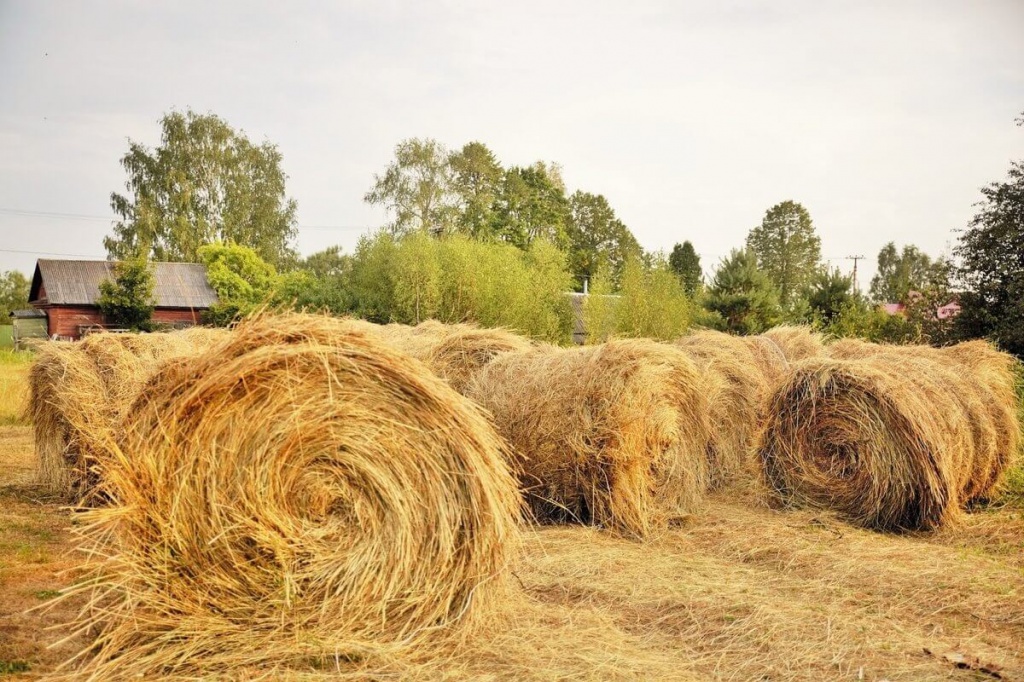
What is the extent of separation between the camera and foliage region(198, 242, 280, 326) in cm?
4891

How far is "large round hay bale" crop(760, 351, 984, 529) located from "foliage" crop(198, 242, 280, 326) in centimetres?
4211

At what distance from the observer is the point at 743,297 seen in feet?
112

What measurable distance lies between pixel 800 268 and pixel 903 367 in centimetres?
5689

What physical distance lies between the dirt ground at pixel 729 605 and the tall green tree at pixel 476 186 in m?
44.7

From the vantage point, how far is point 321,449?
5215mm

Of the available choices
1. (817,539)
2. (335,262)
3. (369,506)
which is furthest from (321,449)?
(335,262)

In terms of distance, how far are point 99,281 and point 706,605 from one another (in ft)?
167

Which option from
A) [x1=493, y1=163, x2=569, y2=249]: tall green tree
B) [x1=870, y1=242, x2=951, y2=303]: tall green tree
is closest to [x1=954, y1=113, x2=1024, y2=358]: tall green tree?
[x1=493, y1=163, x2=569, y2=249]: tall green tree

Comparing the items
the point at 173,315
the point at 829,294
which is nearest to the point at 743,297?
the point at 829,294

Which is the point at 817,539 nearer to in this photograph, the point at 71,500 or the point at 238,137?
the point at 71,500

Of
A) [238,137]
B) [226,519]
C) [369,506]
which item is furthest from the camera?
[238,137]

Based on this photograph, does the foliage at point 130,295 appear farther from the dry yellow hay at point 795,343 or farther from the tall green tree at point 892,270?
the tall green tree at point 892,270

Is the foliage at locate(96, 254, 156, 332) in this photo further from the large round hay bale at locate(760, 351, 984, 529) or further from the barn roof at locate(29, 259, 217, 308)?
the large round hay bale at locate(760, 351, 984, 529)

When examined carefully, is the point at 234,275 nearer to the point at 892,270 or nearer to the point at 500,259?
the point at 500,259
